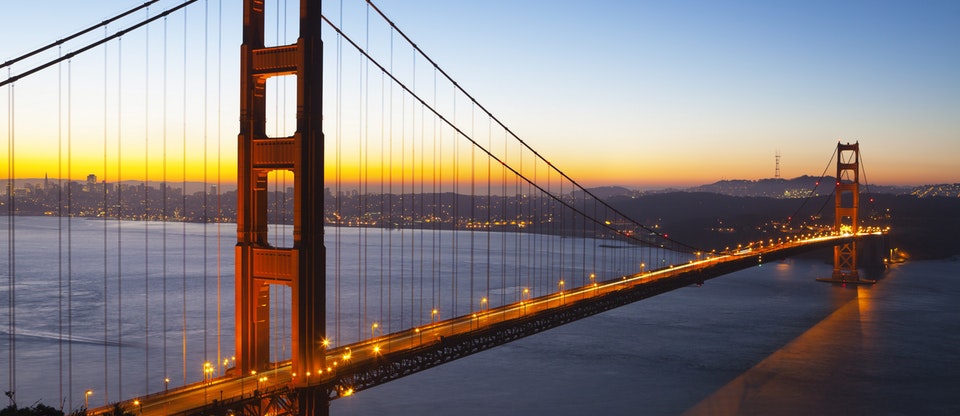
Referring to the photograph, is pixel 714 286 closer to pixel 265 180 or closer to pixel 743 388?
pixel 743 388

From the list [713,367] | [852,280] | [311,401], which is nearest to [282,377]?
[311,401]

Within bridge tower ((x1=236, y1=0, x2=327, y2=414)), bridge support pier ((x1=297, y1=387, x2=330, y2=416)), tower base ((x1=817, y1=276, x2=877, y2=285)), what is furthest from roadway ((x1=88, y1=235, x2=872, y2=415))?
tower base ((x1=817, y1=276, x2=877, y2=285))

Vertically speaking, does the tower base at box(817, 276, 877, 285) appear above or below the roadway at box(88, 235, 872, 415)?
below

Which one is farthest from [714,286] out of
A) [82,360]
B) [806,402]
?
[82,360]

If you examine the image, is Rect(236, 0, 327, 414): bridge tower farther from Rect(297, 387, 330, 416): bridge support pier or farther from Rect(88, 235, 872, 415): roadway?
Rect(88, 235, 872, 415): roadway

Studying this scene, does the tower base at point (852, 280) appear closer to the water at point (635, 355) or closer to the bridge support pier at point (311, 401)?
the water at point (635, 355)

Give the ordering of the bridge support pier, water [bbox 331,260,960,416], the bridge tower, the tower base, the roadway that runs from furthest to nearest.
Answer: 1. the tower base
2. water [bbox 331,260,960,416]
3. the bridge tower
4. the bridge support pier
5. the roadway

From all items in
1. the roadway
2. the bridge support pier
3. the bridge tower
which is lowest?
the bridge support pier

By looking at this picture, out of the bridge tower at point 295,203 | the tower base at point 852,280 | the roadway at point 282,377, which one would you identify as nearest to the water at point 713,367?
the roadway at point 282,377
